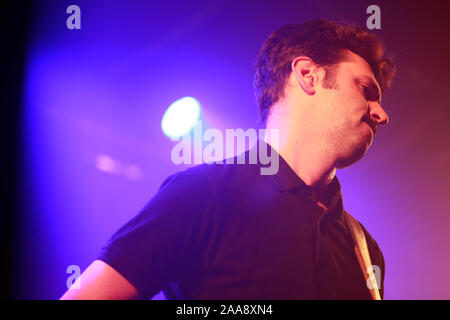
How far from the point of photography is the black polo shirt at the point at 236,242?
1.45 metres

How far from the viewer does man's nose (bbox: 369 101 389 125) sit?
1.87 m

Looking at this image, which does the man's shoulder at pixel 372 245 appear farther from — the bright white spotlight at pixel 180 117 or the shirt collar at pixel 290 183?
the bright white spotlight at pixel 180 117

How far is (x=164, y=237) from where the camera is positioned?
1.46 meters

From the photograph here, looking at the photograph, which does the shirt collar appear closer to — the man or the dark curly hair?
the man

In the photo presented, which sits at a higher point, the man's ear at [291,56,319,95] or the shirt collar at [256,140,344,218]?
the man's ear at [291,56,319,95]

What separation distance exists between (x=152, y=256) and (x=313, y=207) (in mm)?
751

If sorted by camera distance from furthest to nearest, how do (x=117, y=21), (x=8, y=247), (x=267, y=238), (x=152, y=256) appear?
(x=117, y=21)
(x=8, y=247)
(x=267, y=238)
(x=152, y=256)

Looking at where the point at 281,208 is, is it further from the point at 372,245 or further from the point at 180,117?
the point at 180,117

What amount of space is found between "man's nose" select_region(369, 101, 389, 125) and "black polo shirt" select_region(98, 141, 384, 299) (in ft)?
1.82

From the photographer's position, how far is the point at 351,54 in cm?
187

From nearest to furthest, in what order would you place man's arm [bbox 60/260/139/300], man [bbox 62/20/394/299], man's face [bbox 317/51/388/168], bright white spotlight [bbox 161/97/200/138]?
man's arm [bbox 60/260/139/300] → man [bbox 62/20/394/299] → man's face [bbox 317/51/388/168] → bright white spotlight [bbox 161/97/200/138]

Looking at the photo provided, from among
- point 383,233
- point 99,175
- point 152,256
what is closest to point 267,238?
point 152,256

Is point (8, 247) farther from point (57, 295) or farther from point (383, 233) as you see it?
point (383, 233)

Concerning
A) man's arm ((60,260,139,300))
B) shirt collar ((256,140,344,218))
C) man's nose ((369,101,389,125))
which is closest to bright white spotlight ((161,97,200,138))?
shirt collar ((256,140,344,218))
